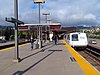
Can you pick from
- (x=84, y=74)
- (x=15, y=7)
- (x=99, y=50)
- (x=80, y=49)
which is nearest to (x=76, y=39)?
(x=80, y=49)

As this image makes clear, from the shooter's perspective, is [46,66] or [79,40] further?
[79,40]

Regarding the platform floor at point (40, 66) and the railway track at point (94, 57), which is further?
the railway track at point (94, 57)

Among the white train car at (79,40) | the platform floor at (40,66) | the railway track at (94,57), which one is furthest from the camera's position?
the white train car at (79,40)

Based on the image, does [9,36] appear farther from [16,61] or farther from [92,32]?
[92,32]

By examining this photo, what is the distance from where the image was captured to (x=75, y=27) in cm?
10019

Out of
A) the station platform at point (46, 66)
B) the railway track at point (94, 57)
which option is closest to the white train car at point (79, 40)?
the railway track at point (94, 57)

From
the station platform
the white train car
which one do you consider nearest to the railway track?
the station platform

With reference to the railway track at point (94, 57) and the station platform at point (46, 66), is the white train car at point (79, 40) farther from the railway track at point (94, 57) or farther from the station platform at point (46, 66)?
the station platform at point (46, 66)

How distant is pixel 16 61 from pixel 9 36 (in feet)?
266

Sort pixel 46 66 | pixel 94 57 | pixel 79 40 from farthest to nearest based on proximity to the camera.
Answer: pixel 79 40 < pixel 94 57 < pixel 46 66

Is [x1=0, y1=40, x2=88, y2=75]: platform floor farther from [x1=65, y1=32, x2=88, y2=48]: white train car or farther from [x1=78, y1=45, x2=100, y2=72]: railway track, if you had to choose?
[x1=65, y1=32, x2=88, y2=48]: white train car

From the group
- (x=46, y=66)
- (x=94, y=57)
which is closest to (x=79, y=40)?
(x=94, y=57)

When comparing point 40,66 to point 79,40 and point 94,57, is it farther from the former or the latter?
point 79,40

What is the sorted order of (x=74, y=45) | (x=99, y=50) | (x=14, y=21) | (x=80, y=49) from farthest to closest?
(x=80, y=49) → (x=74, y=45) → (x=99, y=50) → (x=14, y=21)
